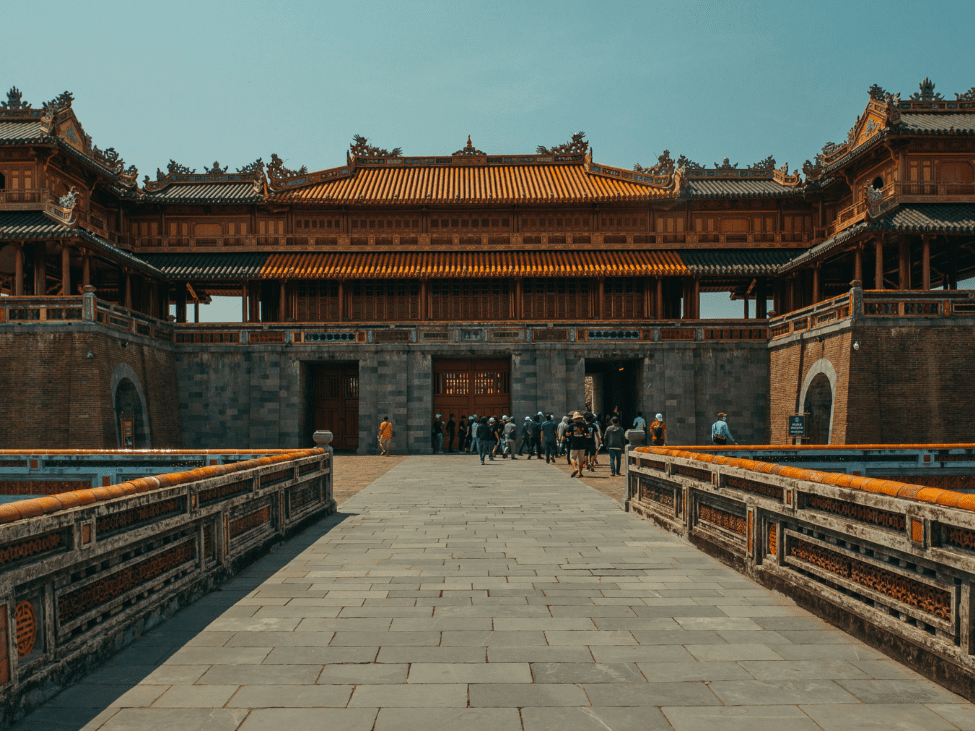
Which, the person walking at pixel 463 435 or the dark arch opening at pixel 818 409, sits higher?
the dark arch opening at pixel 818 409

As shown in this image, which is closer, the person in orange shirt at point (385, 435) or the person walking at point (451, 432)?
the person in orange shirt at point (385, 435)

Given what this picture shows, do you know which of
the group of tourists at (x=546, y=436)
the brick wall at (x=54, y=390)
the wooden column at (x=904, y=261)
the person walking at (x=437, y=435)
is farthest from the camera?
the person walking at (x=437, y=435)

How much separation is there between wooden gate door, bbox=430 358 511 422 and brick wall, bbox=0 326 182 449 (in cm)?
1268

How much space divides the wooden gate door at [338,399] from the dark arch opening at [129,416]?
7288 mm

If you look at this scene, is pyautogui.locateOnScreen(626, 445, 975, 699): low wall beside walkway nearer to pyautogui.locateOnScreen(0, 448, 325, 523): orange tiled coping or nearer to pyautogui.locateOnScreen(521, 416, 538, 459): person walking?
pyautogui.locateOnScreen(0, 448, 325, 523): orange tiled coping

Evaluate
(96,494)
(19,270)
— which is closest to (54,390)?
(19,270)

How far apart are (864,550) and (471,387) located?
24.3 meters

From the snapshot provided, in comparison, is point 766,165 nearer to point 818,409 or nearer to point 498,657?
point 818,409

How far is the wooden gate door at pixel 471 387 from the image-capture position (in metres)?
29.0

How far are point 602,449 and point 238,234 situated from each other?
19.0m

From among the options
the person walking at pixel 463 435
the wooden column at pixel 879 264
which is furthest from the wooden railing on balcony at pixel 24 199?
the wooden column at pixel 879 264

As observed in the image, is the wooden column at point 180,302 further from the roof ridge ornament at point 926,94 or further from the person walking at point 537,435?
the roof ridge ornament at point 926,94

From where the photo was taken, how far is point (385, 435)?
25422 mm

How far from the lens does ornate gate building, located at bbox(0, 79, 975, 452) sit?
21078 mm
